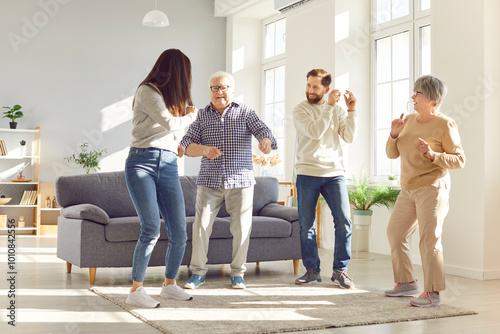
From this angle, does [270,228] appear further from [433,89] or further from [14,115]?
[14,115]

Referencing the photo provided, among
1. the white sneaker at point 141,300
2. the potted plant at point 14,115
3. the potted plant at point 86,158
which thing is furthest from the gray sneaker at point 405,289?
the potted plant at point 14,115

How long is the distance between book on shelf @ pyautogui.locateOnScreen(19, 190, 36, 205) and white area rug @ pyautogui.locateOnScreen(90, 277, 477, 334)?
15.8ft

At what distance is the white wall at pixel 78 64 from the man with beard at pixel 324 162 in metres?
A: 5.45

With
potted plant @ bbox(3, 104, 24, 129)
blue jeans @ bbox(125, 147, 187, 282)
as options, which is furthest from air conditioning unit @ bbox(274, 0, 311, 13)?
blue jeans @ bbox(125, 147, 187, 282)

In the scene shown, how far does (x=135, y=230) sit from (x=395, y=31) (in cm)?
387

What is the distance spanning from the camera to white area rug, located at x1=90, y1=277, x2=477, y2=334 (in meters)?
2.93

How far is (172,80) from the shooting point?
325 centimetres

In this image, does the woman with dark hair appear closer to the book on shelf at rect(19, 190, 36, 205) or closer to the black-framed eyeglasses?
the black-framed eyeglasses

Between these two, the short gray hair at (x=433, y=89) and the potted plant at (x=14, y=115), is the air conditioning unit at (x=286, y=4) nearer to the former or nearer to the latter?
the potted plant at (x=14, y=115)

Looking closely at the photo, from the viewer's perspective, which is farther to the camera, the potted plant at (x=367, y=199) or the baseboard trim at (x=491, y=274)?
the potted plant at (x=367, y=199)

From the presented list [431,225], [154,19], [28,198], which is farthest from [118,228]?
[28,198]

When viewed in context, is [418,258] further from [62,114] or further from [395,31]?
[62,114]

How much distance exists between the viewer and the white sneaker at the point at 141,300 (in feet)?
10.7

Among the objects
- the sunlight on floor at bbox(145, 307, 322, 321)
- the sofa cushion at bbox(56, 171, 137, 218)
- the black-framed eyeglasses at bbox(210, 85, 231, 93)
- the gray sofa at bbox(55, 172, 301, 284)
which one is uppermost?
A: the black-framed eyeglasses at bbox(210, 85, 231, 93)
